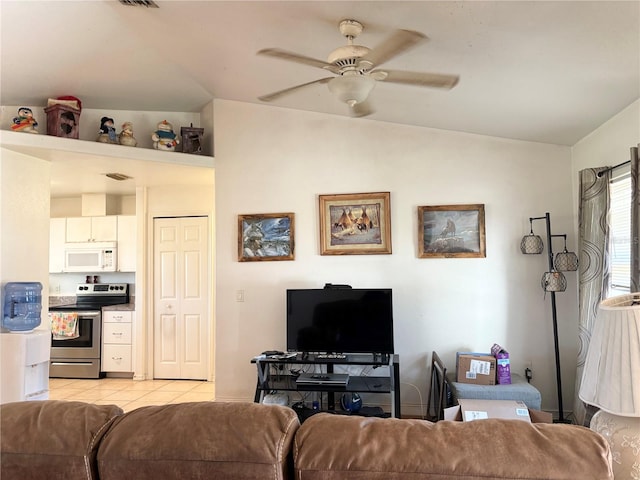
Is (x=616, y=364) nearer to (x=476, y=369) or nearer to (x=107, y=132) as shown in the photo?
(x=476, y=369)

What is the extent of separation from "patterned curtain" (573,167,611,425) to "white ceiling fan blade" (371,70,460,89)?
63.2 inches

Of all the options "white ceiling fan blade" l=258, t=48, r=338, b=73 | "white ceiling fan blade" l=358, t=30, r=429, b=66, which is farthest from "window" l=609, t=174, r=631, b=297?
"white ceiling fan blade" l=258, t=48, r=338, b=73

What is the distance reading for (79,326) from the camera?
17.4ft

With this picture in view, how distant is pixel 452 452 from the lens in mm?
944

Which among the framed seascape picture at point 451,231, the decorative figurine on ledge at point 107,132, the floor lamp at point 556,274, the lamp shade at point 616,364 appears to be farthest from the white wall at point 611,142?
the decorative figurine on ledge at point 107,132

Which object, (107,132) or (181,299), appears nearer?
(107,132)

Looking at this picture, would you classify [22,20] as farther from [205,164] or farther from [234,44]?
[205,164]

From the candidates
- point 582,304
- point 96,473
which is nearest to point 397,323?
point 582,304

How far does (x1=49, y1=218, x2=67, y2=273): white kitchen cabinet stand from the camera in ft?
18.9

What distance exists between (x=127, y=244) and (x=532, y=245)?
15.6 feet

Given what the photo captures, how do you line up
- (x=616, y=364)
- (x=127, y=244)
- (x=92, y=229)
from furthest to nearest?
(x=92, y=229) → (x=127, y=244) → (x=616, y=364)

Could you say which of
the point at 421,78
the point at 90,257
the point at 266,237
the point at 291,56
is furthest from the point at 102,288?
the point at 421,78

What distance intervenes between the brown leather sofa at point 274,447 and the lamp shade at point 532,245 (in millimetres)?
2954

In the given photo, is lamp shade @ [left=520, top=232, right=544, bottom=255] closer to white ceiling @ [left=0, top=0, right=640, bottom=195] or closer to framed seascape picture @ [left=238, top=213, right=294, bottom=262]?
white ceiling @ [left=0, top=0, right=640, bottom=195]
